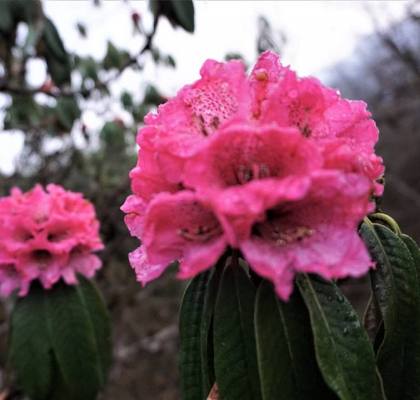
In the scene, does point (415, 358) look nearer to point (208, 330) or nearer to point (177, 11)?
point (208, 330)

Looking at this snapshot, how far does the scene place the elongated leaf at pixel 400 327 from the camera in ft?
2.35

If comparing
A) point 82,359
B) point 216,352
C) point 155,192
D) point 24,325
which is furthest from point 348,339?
point 24,325

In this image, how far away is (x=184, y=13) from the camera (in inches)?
62.3

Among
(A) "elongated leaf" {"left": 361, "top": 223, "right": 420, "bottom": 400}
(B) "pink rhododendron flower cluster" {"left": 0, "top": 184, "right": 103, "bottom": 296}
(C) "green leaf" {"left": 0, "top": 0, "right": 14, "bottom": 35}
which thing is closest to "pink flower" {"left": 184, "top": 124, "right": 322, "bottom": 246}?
(A) "elongated leaf" {"left": 361, "top": 223, "right": 420, "bottom": 400}

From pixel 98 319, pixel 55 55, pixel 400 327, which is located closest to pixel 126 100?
pixel 55 55

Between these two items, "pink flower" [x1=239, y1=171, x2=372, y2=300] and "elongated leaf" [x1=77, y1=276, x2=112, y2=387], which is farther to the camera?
"elongated leaf" [x1=77, y1=276, x2=112, y2=387]

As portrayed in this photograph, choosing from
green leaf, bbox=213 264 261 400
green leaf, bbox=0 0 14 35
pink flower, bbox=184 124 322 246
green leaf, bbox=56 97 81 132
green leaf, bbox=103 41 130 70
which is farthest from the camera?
green leaf, bbox=103 41 130 70

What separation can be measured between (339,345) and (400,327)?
0.49 ft

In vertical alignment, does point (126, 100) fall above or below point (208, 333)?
above

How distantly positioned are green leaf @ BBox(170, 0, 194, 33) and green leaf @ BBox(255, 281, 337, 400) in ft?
3.80

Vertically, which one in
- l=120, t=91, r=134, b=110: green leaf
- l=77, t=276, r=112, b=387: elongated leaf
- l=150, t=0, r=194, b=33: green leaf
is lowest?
l=77, t=276, r=112, b=387: elongated leaf

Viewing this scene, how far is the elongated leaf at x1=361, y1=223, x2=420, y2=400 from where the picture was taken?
0.71 metres

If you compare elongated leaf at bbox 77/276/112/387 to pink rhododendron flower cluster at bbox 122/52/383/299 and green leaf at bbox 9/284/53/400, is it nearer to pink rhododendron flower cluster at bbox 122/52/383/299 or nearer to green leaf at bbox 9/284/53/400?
green leaf at bbox 9/284/53/400

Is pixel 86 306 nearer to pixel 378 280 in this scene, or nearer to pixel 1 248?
pixel 1 248
